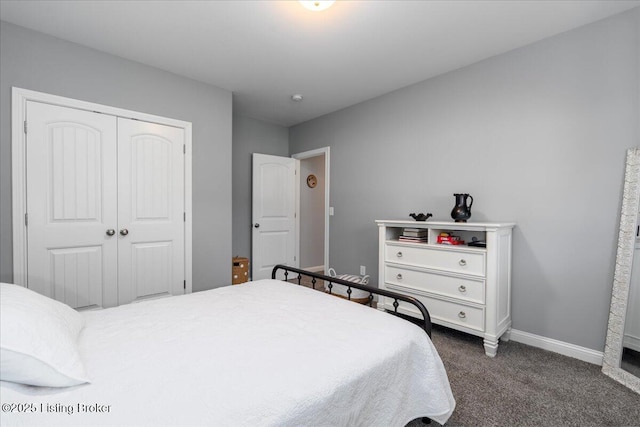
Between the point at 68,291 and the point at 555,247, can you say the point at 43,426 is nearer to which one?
the point at 68,291

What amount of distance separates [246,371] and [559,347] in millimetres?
2593

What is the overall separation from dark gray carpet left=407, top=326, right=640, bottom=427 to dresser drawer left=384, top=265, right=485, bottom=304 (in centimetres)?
44

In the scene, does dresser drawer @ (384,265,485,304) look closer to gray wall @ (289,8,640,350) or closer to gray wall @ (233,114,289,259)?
gray wall @ (289,8,640,350)

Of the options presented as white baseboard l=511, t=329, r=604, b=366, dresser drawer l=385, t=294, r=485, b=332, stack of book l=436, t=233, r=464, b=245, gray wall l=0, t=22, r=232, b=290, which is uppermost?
gray wall l=0, t=22, r=232, b=290

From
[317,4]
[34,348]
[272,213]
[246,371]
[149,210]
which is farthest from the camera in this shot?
[272,213]

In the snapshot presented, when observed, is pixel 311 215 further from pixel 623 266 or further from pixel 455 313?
pixel 623 266

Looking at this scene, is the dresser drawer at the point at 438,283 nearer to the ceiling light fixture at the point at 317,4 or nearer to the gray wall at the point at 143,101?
the gray wall at the point at 143,101

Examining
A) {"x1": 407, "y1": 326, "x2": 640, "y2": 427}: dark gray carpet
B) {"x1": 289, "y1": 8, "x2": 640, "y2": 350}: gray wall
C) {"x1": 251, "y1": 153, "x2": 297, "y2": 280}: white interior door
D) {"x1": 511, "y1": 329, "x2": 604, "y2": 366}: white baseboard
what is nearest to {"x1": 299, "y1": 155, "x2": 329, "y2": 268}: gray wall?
{"x1": 251, "y1": 153, "x2": 297, "y2": 280}: white interior door

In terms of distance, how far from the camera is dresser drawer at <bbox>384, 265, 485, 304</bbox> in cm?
234

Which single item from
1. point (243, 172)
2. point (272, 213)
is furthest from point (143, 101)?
point (272, 213)

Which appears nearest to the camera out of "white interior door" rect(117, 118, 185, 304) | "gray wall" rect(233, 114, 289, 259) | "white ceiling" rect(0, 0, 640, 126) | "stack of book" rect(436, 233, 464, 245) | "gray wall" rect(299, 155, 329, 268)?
"white ceiling" rect(0, 0, 640, 126)

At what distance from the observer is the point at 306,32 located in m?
2.33

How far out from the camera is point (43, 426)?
0.70 metres

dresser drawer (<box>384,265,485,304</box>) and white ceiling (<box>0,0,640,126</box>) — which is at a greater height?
white ceiling (<box>0,0,640,126</box>)
